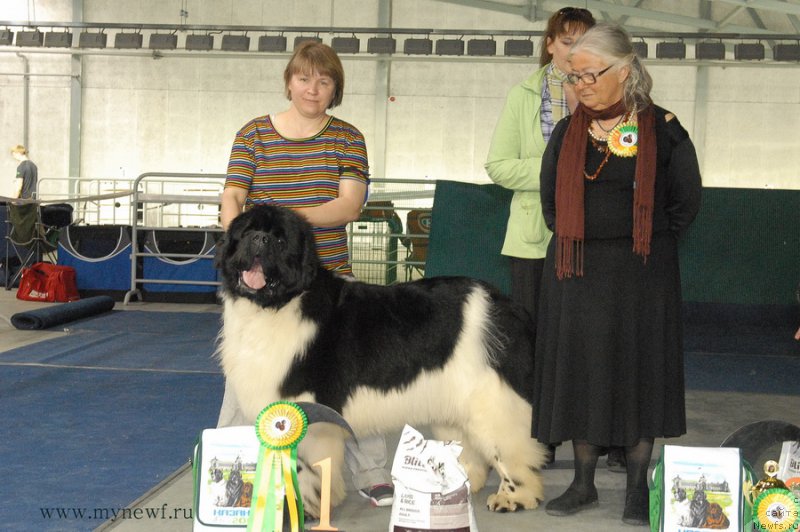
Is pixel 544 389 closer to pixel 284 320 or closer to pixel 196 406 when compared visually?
pixel 284 320

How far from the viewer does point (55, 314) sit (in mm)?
7883

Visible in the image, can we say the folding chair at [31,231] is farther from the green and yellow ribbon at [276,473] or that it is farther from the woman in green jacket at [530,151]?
the green and yellow ribbon at [276,473]

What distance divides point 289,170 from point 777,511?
1.94 meters

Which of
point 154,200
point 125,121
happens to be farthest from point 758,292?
point 125,121

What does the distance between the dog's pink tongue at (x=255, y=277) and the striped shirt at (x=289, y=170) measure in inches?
16.2

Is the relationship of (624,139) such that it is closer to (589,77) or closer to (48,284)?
(589,77)

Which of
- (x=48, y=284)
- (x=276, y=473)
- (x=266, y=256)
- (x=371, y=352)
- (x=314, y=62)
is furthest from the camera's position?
(x=48, y=284)

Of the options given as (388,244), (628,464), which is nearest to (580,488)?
(628,464)

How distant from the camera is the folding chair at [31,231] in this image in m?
11.2

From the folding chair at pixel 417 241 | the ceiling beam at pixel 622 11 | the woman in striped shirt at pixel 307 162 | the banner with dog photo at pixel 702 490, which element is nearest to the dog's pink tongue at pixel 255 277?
the woman in striped shirt at pixel 307 162

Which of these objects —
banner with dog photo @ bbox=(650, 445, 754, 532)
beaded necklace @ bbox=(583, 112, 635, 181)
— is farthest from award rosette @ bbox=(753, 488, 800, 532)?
beaded necklace @ bbox=(583, 112, 635, 181)

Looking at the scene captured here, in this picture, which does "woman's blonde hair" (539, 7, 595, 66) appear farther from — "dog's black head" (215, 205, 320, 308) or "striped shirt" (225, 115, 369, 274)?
"dog's black head" (215, 205, 320, 308)

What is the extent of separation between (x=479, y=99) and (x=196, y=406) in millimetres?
14610

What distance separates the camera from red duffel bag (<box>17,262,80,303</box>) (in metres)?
10.0
